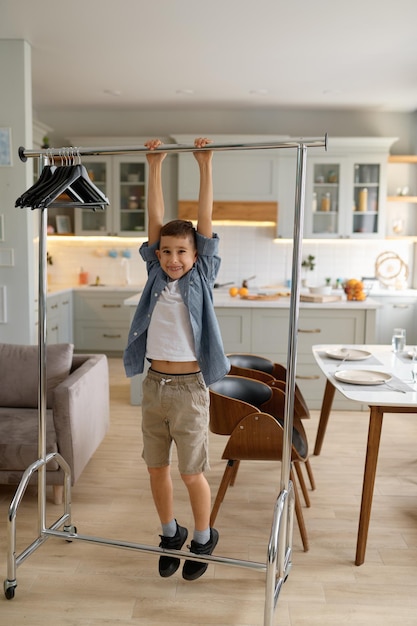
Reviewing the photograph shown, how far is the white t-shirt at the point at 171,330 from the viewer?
2213 millimetres

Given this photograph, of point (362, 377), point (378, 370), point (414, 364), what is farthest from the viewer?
point (414, 364)

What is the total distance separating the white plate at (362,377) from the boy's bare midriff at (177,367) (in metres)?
0.83

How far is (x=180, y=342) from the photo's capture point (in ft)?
7.26

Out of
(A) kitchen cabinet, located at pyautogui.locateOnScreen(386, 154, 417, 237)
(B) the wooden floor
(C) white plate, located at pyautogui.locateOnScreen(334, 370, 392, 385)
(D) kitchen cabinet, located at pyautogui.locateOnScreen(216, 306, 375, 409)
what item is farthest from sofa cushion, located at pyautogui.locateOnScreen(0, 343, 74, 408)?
(A) kitchen cabinet, located at pyautogui.locateOnScreen(386, 154, 417, 237)

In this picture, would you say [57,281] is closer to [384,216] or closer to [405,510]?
[384,216]

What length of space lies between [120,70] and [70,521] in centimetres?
408

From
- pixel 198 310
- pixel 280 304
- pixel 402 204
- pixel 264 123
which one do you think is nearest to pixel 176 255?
pixel 198 310

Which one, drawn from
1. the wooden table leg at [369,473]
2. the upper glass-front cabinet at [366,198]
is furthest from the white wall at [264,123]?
the wooden table leg at [369,473]

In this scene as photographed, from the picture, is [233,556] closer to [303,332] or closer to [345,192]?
[303,332]

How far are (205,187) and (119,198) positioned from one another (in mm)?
4993

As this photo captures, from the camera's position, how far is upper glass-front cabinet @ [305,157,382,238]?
264 inches

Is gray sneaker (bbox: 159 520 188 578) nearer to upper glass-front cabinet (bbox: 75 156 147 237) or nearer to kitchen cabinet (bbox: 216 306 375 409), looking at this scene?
kitchen cabinet (bbox: 216 306 375 409)

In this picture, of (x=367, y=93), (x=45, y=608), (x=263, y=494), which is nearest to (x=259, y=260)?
(x=367, y=93)

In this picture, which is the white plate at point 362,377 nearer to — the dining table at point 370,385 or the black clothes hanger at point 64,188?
the dining table at point 370,385
